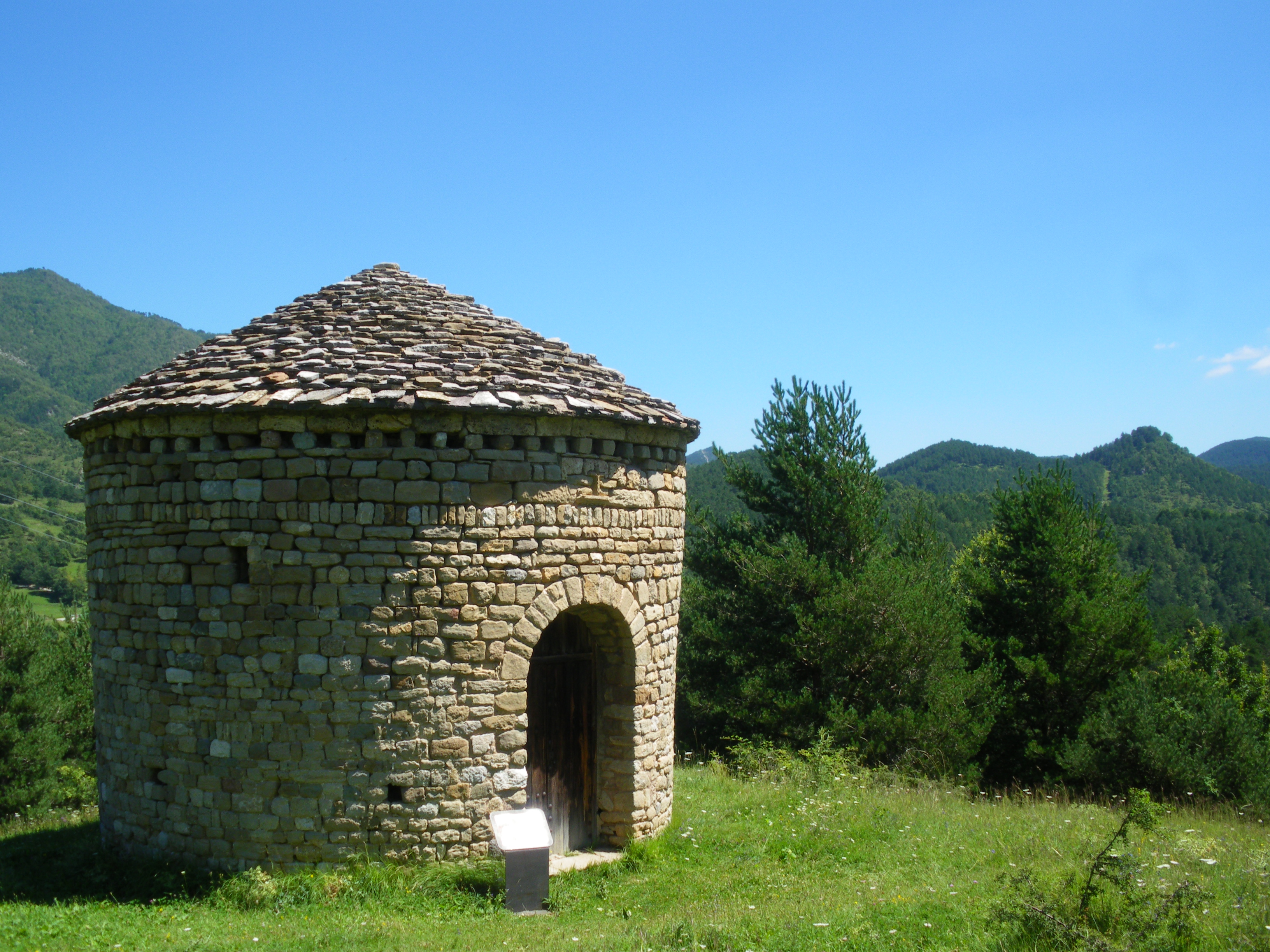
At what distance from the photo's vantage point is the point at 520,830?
618 centimetres

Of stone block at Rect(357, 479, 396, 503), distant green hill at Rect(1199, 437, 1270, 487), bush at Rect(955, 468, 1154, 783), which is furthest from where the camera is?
distant green hill at Rect(1199, 437, 1270, 487)

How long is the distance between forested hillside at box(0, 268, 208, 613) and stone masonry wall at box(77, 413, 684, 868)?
1125 cm

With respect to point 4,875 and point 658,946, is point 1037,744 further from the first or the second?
point 4,875

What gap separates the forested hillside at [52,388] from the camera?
45688mm

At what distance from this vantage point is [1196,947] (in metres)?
4.73

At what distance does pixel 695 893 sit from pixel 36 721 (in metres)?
18.6

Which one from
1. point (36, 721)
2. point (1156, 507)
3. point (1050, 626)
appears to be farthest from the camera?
point (1156, 507)

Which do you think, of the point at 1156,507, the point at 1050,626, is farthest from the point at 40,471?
the point at 1156,507

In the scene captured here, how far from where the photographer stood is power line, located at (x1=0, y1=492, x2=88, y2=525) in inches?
1937

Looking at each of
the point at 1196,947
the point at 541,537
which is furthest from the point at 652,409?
the point at 1196,947

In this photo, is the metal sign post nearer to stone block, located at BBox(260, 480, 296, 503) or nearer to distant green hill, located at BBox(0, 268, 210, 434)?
stone block, located at BBox(260, 480, 296, 503)

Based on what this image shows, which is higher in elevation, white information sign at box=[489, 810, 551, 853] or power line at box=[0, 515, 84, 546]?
power line at box=[0, 515, 84, 546]

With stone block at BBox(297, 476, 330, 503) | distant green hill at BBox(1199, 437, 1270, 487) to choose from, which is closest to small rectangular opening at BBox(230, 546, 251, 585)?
stone block at BBox(297, 476, 330, 503)

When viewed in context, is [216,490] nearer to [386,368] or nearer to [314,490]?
[314,490]
